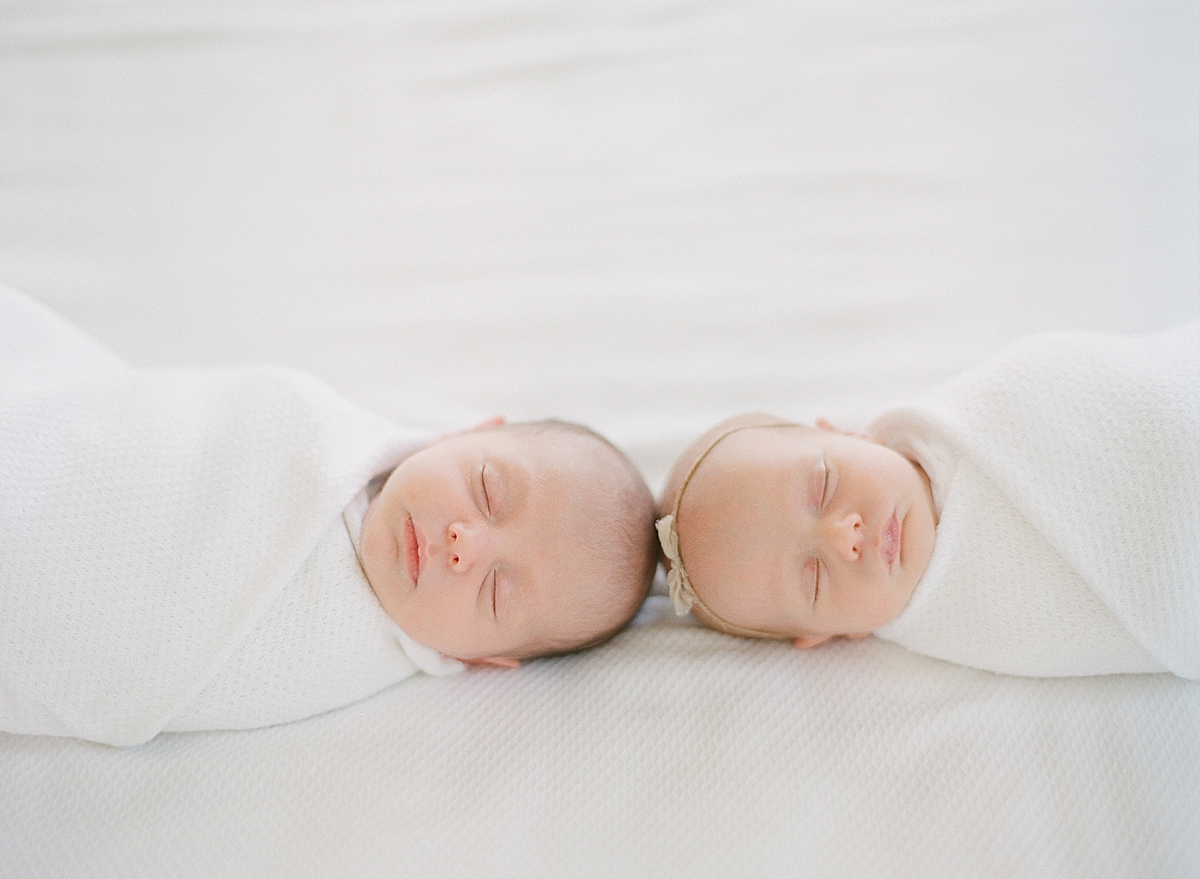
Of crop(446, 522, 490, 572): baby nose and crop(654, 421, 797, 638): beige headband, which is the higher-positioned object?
crop(446, 522, 490, 572): baby nose

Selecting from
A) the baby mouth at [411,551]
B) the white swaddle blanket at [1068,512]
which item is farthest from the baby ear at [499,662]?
the white swaddle blanket at [1068,512]

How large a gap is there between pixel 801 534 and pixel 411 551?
562 mm

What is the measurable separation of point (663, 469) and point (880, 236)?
0.61 m

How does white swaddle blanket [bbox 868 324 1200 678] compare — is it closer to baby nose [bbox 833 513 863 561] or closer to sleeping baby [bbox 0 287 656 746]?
baby nose [bbox 833 513 863 561]

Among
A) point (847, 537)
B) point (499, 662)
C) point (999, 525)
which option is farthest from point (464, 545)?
point (999, 525)

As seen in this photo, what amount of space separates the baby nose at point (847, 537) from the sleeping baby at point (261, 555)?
285 mm

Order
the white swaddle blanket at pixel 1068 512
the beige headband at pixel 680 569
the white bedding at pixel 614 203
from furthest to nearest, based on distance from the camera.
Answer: the white bedding at pixel 614 203
the beige headband at pixel 680 569
the white swaddle blanket at pixel 1068 512

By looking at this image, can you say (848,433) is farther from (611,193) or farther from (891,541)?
(611,193)

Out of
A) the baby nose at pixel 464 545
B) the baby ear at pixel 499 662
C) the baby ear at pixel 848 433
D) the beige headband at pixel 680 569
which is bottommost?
the baby ear at pixel 499 662

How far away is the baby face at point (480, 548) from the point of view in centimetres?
119

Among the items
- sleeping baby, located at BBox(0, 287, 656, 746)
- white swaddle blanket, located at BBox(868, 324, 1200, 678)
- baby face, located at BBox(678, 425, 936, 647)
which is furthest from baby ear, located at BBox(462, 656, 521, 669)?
white swaddle blanket, located at BBox(868, 324, 1200, 678)

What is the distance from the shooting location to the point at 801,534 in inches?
47.3

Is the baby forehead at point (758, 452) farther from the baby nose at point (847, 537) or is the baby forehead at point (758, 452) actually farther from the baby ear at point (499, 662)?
the baby ear at point (499, 662)

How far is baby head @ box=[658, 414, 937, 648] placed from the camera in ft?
3.94
